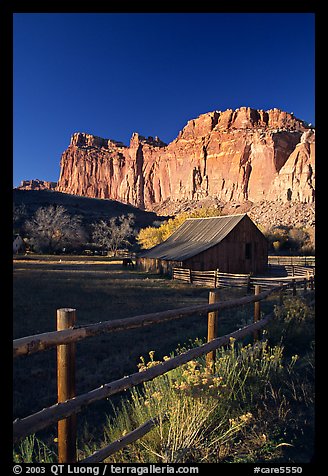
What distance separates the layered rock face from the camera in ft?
353

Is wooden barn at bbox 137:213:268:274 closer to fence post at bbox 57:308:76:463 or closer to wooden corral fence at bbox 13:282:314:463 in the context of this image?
wooden corral fence at bbox 13:282:314:463

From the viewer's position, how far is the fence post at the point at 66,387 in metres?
2.56

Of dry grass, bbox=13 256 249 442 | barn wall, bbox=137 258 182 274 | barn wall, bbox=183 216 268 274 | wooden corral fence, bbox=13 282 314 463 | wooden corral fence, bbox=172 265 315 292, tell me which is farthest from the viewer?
barn wall, bbox=137 258 182 274

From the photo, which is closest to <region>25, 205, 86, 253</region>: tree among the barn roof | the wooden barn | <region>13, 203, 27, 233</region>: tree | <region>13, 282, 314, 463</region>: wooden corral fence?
<region>13, 203, 27, 233</region>: tree

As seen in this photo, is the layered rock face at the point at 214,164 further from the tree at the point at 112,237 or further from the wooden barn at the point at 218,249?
the wooden barn at the point at 218,249

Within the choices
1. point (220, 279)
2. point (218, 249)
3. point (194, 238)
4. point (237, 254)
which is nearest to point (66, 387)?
point (220, 279)

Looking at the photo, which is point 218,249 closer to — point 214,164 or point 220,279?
point 220,279

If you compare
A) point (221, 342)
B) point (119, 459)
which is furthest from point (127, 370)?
point (119, 459)

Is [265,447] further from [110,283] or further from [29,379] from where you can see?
[110,283]

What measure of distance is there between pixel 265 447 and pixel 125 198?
171741mm

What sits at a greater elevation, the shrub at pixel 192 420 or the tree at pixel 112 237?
the tree at pixel 112 237

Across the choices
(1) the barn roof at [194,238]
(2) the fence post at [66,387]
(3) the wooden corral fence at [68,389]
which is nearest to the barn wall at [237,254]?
(1) the barn roof at [194,238]

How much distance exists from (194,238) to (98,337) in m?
18.7

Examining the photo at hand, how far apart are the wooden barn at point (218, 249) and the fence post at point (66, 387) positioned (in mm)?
20569
